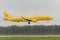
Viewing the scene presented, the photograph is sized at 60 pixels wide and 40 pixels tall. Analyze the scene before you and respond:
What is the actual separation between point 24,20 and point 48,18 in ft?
37.3

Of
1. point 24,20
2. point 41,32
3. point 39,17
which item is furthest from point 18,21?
point 41,32

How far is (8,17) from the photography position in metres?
114

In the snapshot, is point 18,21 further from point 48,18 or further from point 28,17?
point 48,18

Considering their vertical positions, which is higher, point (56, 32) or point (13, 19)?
point (13, 19)

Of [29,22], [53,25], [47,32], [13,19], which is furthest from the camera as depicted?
[13,19]

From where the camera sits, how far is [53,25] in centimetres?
8862

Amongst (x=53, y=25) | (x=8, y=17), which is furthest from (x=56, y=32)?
(x=8, y=17)

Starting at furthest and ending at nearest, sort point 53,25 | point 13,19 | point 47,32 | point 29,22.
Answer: point 13,19
point 29,22
point 53,25
point 47,32

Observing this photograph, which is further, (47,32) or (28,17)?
(28,17)

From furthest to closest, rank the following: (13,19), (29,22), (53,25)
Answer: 1. (13,19)
2. (29,22)
3. (53,25)

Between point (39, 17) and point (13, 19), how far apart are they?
1490 centimetres

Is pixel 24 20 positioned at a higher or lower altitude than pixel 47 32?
higher

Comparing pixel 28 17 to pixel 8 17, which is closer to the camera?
pixel 28 17

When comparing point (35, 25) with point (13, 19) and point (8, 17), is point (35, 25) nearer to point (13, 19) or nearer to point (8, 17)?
point (13, 19)
